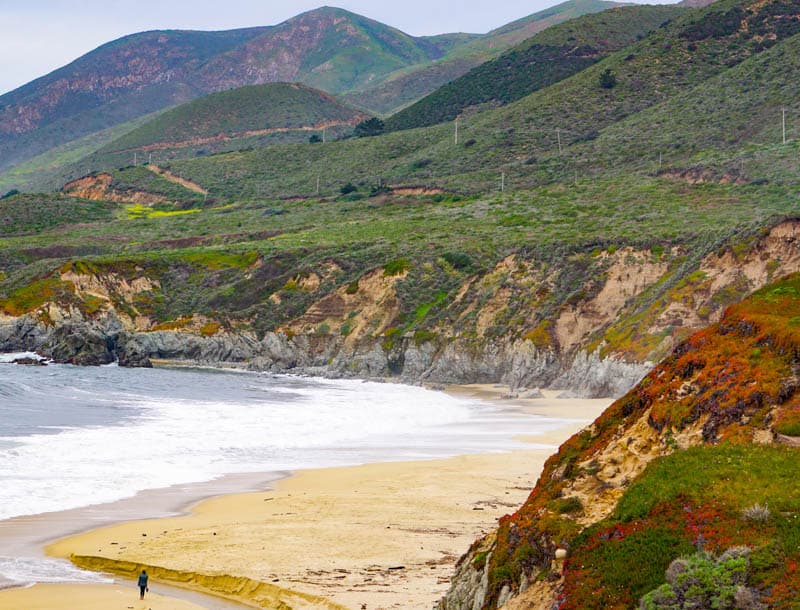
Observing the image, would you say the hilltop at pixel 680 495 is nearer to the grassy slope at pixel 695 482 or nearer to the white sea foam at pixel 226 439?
the grassy slope at pixel 695 482

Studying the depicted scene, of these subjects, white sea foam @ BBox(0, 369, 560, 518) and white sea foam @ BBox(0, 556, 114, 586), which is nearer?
white sea foam @ BBox(0, 556, 114, 586)

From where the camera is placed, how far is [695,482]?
1141cm

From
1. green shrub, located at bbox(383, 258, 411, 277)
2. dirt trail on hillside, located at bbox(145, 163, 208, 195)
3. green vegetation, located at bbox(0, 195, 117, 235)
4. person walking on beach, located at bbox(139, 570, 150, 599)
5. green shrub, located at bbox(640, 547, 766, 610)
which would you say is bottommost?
person walking on beach, located at bbox(139, 570, 150, 599)

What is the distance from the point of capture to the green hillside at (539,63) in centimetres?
14438

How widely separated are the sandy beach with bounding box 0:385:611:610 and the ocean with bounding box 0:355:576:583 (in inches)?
60.4

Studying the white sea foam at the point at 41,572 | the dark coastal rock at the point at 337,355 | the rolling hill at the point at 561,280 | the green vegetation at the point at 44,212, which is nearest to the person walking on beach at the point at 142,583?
the white sea foam at the point at 41,572

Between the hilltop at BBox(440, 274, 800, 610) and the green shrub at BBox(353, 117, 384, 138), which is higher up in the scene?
the green shrub at BBox(353, 117, 384, 138)

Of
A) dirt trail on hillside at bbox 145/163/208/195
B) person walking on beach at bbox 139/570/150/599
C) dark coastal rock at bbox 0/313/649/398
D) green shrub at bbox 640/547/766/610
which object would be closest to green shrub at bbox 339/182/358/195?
dirt trail on hillside at bbox 145/163/208/195

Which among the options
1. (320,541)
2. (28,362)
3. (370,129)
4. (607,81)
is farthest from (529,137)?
(320,541)

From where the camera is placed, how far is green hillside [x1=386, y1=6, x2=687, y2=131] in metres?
144

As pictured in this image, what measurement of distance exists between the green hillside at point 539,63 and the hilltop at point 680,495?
422 feet

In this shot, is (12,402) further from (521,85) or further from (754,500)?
(521,85)

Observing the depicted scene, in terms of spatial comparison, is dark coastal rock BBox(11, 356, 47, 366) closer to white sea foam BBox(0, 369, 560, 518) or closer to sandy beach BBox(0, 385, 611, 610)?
white sea foam BBox(0, 369, 560, 518)

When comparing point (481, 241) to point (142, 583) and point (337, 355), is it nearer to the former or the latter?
point (337, 355)
